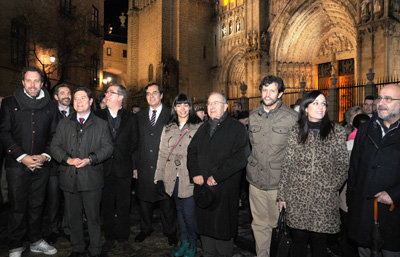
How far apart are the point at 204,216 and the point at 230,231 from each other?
0.36 m

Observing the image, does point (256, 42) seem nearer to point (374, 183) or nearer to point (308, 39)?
point (308, 39)

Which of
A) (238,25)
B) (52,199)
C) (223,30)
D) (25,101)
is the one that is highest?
(223,30)

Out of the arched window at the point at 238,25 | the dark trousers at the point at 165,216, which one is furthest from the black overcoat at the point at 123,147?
the arched window at the point at 238,25

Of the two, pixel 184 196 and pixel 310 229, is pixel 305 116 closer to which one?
pixel 310 229

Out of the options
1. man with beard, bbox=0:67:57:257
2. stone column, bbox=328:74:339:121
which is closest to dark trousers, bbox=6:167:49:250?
man with beard, bbox=0:67:57:257

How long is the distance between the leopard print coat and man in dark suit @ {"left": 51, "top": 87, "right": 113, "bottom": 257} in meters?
2.56

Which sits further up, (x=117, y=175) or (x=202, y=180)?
(x=202, y=180)

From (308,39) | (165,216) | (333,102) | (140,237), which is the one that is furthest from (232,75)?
(140,237)

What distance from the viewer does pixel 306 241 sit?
3398 mm

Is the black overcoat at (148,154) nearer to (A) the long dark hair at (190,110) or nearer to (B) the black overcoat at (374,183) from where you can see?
(A) the long dark hair at (190,110)

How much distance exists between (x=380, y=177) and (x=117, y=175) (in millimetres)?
3545

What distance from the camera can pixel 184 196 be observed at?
14.0ft

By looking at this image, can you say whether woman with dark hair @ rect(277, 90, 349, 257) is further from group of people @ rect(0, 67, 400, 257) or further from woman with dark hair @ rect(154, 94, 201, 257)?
woman with dark hair @ rect(154, 94, 201, 257)

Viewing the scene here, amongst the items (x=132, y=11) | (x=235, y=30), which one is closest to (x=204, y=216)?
(x=235, y=30)
